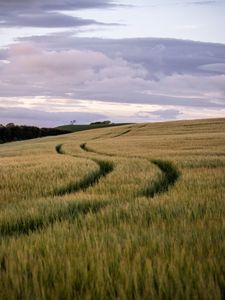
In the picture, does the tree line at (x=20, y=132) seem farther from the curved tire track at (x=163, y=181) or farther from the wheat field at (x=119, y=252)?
the wheat field at (x=119, y=252)

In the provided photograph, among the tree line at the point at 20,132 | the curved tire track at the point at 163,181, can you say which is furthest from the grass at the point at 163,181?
the tree line at the point at 20,132

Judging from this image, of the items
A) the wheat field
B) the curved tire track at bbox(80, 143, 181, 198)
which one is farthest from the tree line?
the wheat field

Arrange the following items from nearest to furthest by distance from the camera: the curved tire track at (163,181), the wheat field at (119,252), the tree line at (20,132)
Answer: the wheat field at (119,252) → the curved tire track at (163,181) → the tree line at (20,132)

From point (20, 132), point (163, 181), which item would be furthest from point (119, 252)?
point (20, 132)

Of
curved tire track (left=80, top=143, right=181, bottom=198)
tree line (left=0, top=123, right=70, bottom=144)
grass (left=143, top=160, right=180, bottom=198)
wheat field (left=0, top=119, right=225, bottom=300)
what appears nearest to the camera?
wheat field (left=0, top=119, right=225, bottom=300)

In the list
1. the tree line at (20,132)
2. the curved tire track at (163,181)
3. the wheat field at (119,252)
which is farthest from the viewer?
the tree line at (20,132)

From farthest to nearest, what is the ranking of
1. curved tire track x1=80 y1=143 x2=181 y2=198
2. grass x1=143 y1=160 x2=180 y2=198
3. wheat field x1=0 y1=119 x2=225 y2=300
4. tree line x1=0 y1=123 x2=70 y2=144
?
tree line x1=0 y1=123 x2=70 y2=144 < grass x1=143 y1=160 x2=180 y2=198 < curved tire track x1=80 y1=143 x2=181 y2=198 < wheat field x1=0 y1=119 x2=225 y2=300

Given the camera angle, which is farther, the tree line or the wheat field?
the tree line

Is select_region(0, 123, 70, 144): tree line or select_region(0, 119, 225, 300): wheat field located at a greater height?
select_region(0, 123, 70, 144): tree line

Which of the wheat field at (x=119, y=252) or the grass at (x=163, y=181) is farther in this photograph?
the grass at (x=163, y=181)

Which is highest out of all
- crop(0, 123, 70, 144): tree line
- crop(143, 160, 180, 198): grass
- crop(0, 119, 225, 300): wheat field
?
crop(0, 123, 70, 144): tree line

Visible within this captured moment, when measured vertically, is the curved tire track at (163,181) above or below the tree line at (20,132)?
below

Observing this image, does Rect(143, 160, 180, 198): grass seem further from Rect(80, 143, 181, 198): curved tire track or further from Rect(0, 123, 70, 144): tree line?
Rect(0, 123, 70, 144): tree line

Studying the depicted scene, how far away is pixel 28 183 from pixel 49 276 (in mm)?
10592
